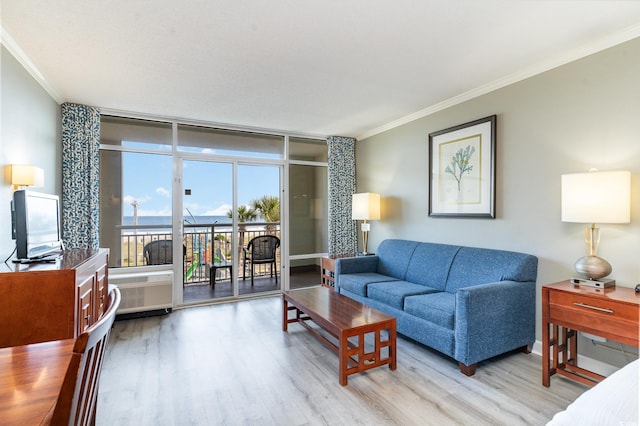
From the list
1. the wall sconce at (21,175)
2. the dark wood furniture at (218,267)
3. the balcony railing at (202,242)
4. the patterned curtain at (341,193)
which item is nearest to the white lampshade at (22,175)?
the wall sconce at (21,175)

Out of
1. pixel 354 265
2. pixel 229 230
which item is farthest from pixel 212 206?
pixel 354 265

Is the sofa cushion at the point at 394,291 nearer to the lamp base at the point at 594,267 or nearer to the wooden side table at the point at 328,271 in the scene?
the wooden side table at the point at 328,271

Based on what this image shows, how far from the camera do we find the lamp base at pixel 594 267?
2207 mm

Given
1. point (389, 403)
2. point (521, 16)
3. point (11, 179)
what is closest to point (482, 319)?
point (389, 403)

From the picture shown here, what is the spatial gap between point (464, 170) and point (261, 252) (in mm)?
3111

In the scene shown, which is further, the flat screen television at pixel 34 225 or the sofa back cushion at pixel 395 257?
the sofa back cushion at pixel 395 257

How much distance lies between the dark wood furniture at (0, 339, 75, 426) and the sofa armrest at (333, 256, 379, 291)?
3.15 meters

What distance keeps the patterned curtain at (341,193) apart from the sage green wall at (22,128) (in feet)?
11.7

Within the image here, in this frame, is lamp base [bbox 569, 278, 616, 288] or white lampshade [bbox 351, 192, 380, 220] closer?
lamp base [bbox 569, 278, 616, 288]

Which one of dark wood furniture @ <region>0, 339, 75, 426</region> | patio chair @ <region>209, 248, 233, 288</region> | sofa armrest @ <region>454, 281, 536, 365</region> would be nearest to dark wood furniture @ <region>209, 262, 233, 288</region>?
patio chair @ <region>209, 248, 233, 288</region>

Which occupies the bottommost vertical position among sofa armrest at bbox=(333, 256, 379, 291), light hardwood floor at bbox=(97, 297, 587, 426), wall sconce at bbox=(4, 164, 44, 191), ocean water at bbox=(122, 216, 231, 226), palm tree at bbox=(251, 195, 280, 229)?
light hardwood floor at bbox=(97, 297, 587, 426)

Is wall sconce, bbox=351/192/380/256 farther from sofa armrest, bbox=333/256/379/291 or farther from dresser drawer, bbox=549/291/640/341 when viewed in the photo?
dresser drawer, bbox=549/291/640/341

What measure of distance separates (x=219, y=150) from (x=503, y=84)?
11.8ft

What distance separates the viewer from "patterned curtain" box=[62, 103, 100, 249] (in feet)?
11.7
